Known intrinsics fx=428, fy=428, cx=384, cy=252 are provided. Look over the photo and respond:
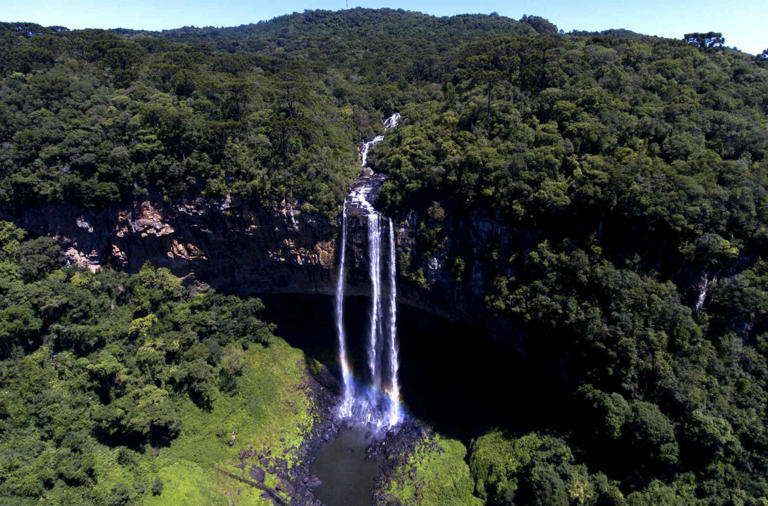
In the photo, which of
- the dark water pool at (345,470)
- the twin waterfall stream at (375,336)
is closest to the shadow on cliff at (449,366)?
the twin waterfall stream at (375,336)

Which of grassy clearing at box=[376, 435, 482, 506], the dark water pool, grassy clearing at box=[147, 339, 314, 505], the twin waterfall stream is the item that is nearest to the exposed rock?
grassy clearing at box=[147, 339, 314, 505]

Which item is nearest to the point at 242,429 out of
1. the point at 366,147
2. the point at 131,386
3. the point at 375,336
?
the point at 131,386

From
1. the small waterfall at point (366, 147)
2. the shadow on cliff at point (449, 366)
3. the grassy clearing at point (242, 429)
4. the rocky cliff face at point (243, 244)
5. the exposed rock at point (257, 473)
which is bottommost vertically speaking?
the exposed rock at point (257, 473)

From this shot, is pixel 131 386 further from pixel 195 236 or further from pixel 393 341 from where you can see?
pixel 393 341

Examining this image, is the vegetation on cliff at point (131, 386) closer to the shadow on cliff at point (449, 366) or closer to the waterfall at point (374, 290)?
the shadow on cliff at point (449, 366)

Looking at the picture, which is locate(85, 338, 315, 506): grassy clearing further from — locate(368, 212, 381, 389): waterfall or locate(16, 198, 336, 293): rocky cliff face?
locate(16, 198, 336, 293): rocky cliff face
